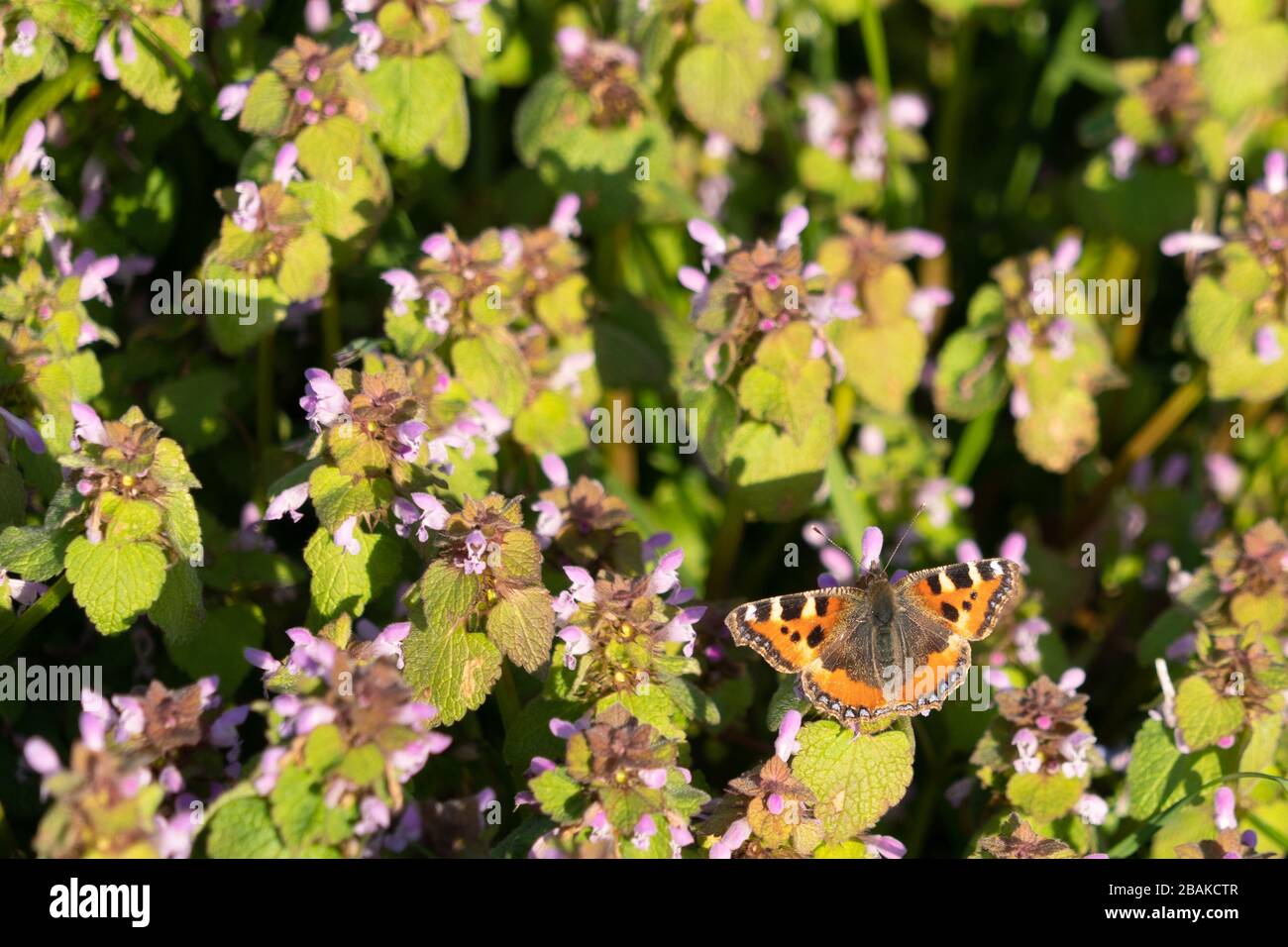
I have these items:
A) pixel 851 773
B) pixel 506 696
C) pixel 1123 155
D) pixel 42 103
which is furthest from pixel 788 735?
pixel 1123 155

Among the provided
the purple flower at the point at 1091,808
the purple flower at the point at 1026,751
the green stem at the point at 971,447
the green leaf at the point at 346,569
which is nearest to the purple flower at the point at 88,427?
the green leaf at the point at 346,569

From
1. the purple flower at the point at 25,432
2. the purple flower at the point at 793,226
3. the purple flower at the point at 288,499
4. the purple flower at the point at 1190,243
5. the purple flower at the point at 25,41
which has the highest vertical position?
the purple flower at the point at 25,41

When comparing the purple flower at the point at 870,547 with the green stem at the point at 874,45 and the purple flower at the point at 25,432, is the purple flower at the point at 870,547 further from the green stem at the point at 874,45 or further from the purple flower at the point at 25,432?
the green stem at the point at 874,45

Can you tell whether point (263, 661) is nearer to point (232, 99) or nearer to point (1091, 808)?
point (232, 99)

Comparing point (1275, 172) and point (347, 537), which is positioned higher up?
point (1275, 172)
